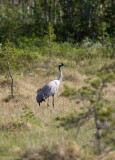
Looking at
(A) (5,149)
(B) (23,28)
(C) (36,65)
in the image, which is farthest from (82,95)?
(B) (23,28)

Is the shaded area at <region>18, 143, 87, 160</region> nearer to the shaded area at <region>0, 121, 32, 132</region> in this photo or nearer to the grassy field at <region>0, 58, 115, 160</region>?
the grassy field at <region>0, 58, 115, 160</region>

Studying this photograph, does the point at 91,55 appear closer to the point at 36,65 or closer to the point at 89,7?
the point at 36,65

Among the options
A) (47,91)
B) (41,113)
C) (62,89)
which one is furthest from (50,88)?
(62,89)

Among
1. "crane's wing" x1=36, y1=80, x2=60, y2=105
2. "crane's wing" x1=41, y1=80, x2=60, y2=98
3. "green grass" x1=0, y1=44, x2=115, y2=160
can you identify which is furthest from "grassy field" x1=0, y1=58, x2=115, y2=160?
"crane's wing" x1=41, y1=80, x2=60, y2=98

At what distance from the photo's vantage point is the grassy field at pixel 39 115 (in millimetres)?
6038

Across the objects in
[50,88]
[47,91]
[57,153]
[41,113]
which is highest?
[57,153]

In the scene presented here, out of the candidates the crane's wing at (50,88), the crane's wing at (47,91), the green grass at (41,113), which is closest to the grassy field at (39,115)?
the green grass at (41,113)

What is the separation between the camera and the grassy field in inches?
238

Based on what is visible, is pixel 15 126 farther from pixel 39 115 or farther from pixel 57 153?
pixel 57 153

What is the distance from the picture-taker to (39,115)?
9.41 metres

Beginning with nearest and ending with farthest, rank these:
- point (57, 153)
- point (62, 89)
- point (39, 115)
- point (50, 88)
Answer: point (57, 153) < point (39, 115) < point (50, 88) < point (62, 89)

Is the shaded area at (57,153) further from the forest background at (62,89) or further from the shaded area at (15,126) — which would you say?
the shaded area at (15,126)

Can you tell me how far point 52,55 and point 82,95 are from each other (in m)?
14.4

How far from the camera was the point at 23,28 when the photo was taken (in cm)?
3262
